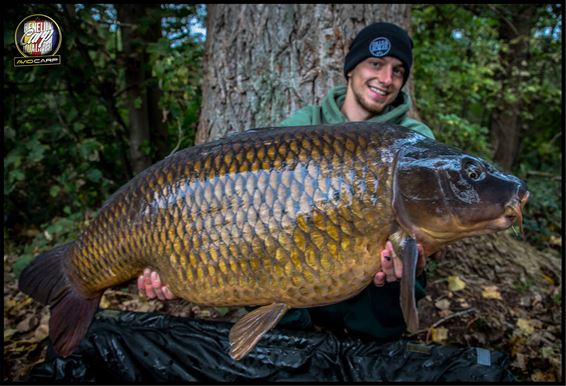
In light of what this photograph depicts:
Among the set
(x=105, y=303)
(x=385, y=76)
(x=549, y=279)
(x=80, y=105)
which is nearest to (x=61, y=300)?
(x=105, y=303)

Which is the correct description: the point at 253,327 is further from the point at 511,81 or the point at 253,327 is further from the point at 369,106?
the point at 511,81

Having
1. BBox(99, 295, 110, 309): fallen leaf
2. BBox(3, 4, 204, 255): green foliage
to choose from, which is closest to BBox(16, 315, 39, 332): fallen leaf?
BBox(99, 295, 110, 309): fallen leaf

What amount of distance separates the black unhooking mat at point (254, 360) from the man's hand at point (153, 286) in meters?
0.31

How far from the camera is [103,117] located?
272 centimetres

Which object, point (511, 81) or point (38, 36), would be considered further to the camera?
point (511, 81)

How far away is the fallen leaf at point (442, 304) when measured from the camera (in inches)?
77.3

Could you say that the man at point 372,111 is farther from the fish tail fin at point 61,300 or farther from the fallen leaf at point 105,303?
the fallen leaf at point 105,303

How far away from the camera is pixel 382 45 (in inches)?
63.2

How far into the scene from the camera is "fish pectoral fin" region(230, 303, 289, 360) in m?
1.12

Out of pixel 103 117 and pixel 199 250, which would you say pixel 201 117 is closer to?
pixel 103 117

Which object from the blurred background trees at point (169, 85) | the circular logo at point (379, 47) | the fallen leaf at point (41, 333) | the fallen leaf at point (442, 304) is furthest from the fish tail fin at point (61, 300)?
the fallen leaf at point (442, 304)

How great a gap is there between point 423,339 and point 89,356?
4.15 feet

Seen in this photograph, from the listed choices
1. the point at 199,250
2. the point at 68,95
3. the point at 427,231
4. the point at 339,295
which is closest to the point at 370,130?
the point at 427,231

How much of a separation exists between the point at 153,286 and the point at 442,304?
1325 millimetres
